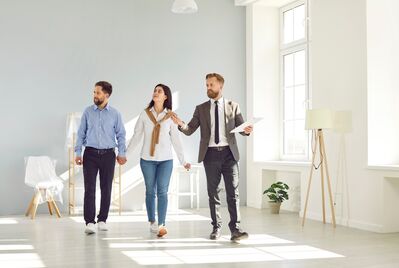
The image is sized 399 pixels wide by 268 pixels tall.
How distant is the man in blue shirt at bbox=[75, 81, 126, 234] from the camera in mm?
5938

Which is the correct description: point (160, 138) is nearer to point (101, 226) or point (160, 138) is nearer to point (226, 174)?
point (226, 174)

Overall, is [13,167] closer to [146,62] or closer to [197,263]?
[146,62]

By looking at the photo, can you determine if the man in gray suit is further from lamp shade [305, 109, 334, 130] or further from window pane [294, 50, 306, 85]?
window pane [294, 50, 306, 85]

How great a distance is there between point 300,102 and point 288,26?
1253 millimetres

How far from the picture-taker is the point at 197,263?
14.7 ft

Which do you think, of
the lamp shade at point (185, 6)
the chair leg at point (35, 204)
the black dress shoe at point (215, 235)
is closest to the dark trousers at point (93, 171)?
the black dress shoe at point (215, 235)

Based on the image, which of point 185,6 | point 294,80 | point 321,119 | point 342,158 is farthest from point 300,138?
point 185,6

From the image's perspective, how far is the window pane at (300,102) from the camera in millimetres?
8496

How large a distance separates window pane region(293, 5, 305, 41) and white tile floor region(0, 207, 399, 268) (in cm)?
295

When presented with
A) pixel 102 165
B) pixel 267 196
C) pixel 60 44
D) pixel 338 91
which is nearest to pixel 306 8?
pixel 338 91

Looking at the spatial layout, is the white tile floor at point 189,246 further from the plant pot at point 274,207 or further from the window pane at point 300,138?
the window pane at point 300,138

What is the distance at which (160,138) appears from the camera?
5758mm

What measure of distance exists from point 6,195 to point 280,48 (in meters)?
4.55

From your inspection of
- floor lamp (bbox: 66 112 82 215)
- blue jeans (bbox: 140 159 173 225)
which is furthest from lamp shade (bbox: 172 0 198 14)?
blue jeans (bbox: 140 159 173 225)
